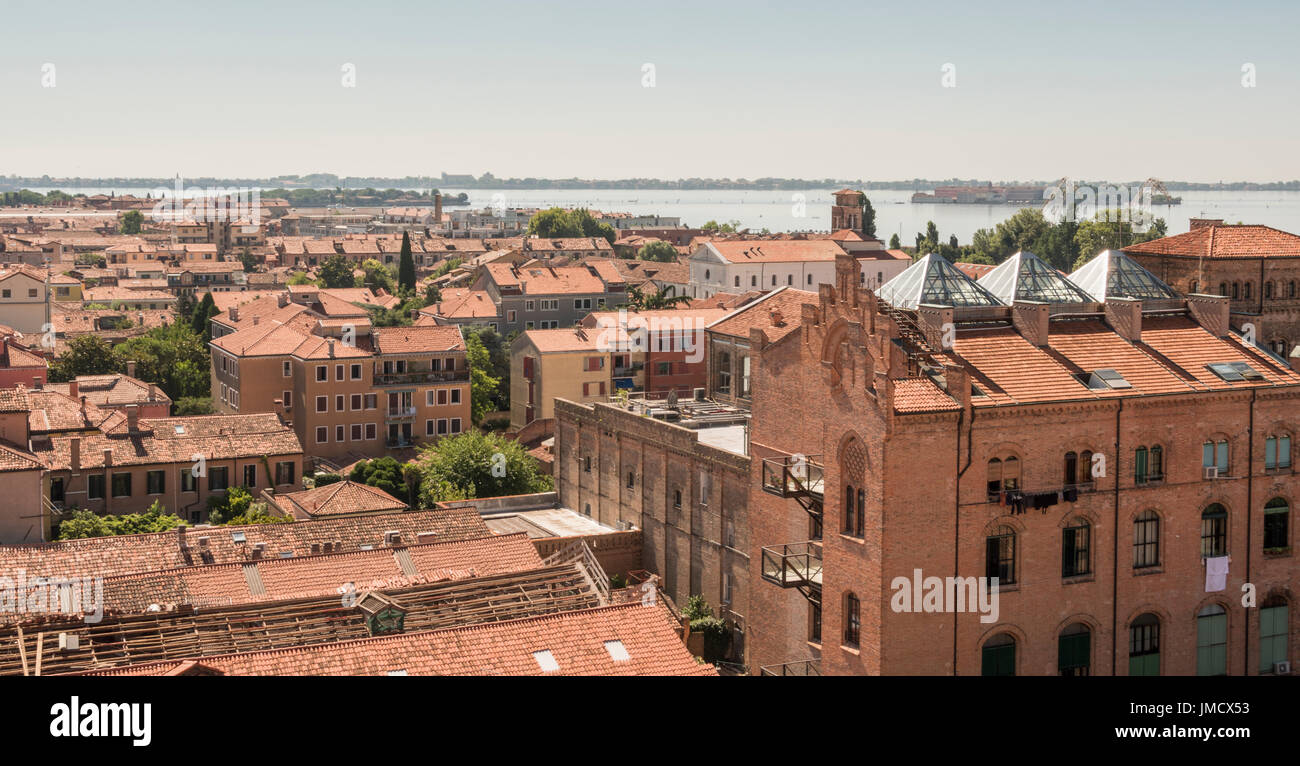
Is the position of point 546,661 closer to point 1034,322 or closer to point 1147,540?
point 1034,322

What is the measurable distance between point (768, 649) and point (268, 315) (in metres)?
56.6

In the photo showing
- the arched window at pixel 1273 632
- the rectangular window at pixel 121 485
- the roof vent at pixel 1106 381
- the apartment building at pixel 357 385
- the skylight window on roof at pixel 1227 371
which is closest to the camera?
the roof vent at pixel 1106 381

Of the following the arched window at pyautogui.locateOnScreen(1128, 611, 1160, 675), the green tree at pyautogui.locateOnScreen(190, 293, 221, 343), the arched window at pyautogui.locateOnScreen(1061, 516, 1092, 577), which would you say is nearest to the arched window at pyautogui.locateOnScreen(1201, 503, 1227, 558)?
the arched window at pyautogui.locateOnScreen(1128, 611, 1160, 675)

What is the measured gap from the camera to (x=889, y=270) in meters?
116

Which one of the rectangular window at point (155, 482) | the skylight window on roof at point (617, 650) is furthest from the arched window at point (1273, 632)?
the rectangular window at point (155, 482)

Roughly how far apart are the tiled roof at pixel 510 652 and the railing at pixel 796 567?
101 inches

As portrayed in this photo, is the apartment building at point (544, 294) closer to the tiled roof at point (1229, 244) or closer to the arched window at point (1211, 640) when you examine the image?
the tiled roof at point (1229, 244)

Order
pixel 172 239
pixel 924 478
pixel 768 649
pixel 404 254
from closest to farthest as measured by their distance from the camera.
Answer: pixel 924 478 → pixel 768 649 → pixel 404 254 → pixel 172 239

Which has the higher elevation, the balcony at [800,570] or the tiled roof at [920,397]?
the tiled roof at [920,397]

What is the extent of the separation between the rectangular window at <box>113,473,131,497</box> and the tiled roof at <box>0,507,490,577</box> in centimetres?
1403

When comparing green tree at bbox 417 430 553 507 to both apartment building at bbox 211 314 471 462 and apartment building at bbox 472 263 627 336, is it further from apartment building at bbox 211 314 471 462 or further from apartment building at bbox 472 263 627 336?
apartment building at bbox 472 263 627 336

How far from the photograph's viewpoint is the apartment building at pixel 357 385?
205 feet
